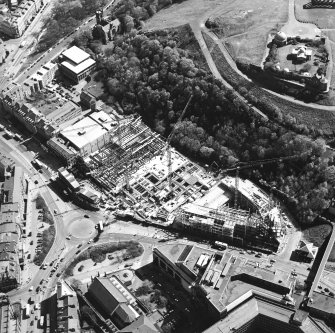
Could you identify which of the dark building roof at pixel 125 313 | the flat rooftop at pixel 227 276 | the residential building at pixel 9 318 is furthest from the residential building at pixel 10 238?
the flat rooftop at pixel 227 276

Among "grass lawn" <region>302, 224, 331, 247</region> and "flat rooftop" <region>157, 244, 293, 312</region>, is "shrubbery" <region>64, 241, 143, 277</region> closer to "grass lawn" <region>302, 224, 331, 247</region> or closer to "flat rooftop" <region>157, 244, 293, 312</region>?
"flat rooftop" <region>157, 244, 293, 312</region>

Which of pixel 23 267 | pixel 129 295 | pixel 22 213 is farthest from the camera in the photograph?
pixel 22 213

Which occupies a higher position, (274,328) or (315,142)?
(315,142)

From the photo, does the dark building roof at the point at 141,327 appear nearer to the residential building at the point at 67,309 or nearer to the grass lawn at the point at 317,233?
the residential building at the point at 67,309

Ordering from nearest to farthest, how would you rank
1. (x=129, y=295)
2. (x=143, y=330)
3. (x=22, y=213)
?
(x=143, y=330)
(x=129, y=295)
(x=22, y=213)

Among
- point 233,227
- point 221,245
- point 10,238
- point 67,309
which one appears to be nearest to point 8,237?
point 10,238

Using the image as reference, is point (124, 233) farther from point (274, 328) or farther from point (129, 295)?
point (274, 328)

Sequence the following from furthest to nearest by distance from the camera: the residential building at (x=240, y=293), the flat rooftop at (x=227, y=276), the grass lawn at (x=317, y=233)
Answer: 1. the grass lawn at (x=317, y=233)
2. the flat rooftop at (x=227, y=276)
3. the residential building at (x=240, y=293)

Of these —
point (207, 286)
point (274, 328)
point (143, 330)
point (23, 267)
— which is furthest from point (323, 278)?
point (23, 267)
